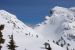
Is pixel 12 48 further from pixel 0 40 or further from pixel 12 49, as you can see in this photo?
pixel 0 40

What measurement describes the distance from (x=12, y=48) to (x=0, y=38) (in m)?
5.70

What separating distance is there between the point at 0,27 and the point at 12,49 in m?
8.67

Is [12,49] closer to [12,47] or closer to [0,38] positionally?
[12,47]

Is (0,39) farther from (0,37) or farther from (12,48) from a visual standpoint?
(12,48)

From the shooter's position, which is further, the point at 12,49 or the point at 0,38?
the point at 12,49

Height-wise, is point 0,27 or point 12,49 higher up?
point 0,27

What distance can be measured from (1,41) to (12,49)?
533 centimetres

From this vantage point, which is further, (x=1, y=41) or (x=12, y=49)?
(x=12, y=49)

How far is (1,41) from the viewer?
57000 millimetres

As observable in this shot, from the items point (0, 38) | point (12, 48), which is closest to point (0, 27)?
point (0, 38)

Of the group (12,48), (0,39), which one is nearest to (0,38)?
(0,39)

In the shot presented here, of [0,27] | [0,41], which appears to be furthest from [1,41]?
[0,27]

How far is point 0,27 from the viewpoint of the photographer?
54531 millimetres

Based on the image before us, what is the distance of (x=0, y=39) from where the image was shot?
2233 inches
